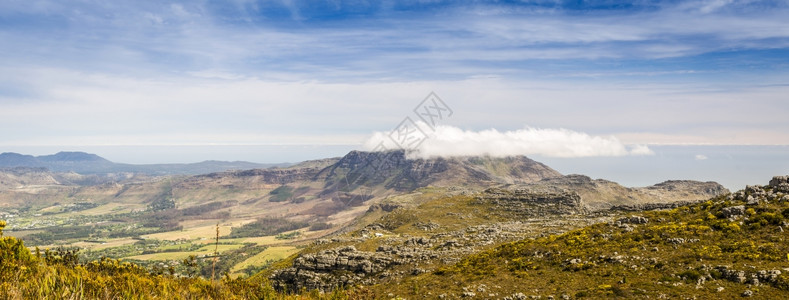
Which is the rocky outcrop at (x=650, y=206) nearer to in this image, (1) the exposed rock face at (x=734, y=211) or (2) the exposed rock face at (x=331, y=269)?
(1) the exposed rock face at (x=734, y=211)

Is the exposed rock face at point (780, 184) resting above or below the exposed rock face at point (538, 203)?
above

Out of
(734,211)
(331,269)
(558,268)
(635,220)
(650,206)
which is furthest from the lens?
(650,206)

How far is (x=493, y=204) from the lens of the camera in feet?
360

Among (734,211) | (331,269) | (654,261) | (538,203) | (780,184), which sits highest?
(780,184)

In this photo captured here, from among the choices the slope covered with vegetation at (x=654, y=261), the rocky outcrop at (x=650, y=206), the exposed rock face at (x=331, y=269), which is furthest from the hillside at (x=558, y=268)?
the rocky outcrop at (x=650, y=206)

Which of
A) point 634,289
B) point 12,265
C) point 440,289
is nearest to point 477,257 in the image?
point 440,289

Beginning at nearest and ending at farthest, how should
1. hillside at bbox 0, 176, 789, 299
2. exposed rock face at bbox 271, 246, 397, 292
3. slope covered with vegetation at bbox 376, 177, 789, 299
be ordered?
1. hillside at bbox 0, 176, 789, 299
2. slope covered with vegetation at bbox 376, 177, 789, 299
3. exposed rock face at bbox 271, 246, 397, 292

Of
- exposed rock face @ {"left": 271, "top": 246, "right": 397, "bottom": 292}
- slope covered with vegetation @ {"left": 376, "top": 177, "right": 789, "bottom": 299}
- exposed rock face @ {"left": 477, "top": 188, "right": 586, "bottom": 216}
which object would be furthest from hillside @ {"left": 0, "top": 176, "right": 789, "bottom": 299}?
→ exposed rock face @ {"left": 477, "top": 188, "right": 586, "bottom": 216}

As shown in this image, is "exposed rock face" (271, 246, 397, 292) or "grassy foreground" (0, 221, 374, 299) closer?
"grassy foreground" (0, 221, 374, 299)

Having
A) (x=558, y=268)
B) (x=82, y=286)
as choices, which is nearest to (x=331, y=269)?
(x=558, y=268)

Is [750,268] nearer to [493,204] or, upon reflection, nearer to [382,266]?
[382,266]

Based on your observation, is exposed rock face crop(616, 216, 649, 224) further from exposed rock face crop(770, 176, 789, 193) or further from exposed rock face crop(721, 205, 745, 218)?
exposed rock face crop(770, 176, 789, 193)

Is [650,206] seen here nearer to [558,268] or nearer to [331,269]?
[558,268]

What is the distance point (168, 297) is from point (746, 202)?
5677cm
